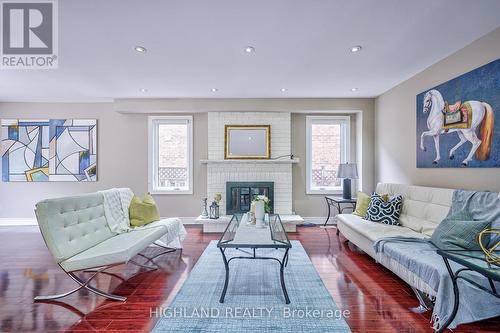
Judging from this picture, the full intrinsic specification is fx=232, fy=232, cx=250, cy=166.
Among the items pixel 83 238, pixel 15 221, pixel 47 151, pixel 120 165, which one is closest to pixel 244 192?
pixel 120 165

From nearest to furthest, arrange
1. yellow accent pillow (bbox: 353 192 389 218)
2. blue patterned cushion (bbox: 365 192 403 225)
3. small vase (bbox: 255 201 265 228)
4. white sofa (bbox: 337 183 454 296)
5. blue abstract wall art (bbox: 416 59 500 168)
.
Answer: blue abstract wall art (bbox: 416 59 500 168)
white sofa (bbox: 337 183 454 296)
small vase (bbox: 255 201 265 228)
blue patterned cushion (bbox: 365 192 403 225)
yellow accent pillow (bbox: 353 192 389 218)

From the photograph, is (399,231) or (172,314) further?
(399,231)

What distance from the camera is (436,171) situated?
10.1ft

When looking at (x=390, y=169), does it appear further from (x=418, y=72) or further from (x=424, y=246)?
(x=424, y=246)

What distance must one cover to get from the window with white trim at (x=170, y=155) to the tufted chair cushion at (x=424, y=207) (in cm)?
383

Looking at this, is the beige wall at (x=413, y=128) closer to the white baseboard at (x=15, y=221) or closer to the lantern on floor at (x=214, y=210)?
the lantern on floor at (x=214, y=210)

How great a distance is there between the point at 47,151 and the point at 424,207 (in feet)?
21.7

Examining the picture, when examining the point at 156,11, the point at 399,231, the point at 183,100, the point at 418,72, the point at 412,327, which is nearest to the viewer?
the point at 412,327

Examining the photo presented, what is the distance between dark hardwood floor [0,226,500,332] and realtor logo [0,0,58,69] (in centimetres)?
259

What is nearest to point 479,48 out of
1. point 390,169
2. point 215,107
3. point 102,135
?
point 390,169

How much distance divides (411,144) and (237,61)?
2.89 meters

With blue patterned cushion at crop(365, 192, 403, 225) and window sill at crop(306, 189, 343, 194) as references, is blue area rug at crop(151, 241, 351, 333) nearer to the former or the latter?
blue patterned cushion at crop(365, 192, 403, 225)

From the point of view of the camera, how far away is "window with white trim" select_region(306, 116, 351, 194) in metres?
4.88

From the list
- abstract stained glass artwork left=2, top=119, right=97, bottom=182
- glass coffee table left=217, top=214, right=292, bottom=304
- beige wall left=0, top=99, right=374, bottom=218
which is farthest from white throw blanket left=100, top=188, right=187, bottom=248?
abstract stained glass artwork left=2, top=119, right=97, bottom=182
